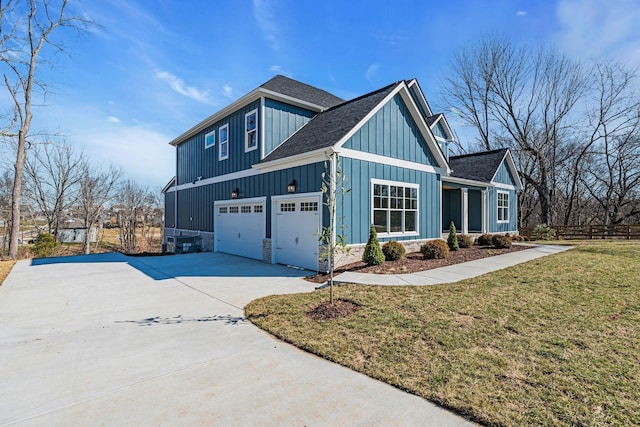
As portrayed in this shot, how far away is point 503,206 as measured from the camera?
61.2 feet

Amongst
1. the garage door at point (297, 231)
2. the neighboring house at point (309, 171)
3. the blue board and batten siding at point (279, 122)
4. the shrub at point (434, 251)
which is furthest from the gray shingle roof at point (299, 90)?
the shrub at point (434, 251)

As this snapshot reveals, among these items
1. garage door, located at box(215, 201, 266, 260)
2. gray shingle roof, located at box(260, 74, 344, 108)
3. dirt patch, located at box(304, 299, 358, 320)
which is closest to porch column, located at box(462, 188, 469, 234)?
gray shingle roof, located at box(260, 74, 344, 108)

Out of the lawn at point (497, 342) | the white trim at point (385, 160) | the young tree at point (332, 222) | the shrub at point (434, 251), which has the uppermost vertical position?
the white trim at point (385, 160)

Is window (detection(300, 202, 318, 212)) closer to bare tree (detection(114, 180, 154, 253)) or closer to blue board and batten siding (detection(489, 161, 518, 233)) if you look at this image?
blue board and batten siding (detection(489, 161, 518, 233))

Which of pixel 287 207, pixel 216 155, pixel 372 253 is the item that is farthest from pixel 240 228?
pixel 372 253

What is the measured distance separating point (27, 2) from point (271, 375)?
21.7 m

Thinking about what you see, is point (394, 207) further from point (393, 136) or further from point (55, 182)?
point (55, 182)

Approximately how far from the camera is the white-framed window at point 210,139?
15211 millimetres

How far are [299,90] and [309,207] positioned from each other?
22.4 feet

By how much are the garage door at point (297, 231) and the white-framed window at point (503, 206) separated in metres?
13.9

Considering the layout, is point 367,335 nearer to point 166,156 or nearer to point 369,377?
point 369,377

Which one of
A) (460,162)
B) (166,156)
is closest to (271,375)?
(460,162)

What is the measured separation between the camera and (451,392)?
2.85 m

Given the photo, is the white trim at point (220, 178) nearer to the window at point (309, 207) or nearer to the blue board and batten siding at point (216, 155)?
the blue board and batten siding at point (216, 155)
